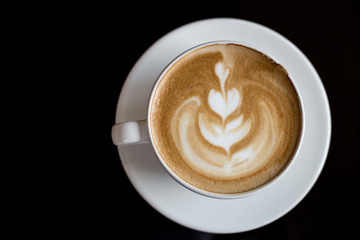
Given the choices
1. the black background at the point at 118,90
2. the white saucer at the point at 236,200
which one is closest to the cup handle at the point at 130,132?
the white saucer at the point at 236,200

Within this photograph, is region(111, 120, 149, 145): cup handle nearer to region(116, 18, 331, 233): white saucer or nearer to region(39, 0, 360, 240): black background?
region(116, 18, 331, 233): white saucer

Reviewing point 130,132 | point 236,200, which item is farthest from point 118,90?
point 236,200

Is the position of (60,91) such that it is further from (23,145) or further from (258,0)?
(258,0)

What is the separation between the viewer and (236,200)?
1.21 meters

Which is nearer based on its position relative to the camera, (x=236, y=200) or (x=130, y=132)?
(x=130, y=132)

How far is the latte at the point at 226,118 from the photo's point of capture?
1081 millimetres

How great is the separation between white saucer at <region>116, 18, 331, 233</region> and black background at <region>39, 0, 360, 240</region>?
0.25 metres

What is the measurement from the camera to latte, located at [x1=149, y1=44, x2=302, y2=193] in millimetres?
1081

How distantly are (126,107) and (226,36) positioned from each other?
1.36 feet

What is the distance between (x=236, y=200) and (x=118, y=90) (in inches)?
25.4

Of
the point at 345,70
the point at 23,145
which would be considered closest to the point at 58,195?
the point at 23,145

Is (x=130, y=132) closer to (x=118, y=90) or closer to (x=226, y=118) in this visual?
(x=226, y=118)

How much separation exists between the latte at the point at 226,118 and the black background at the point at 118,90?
41cm

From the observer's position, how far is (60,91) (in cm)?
148
